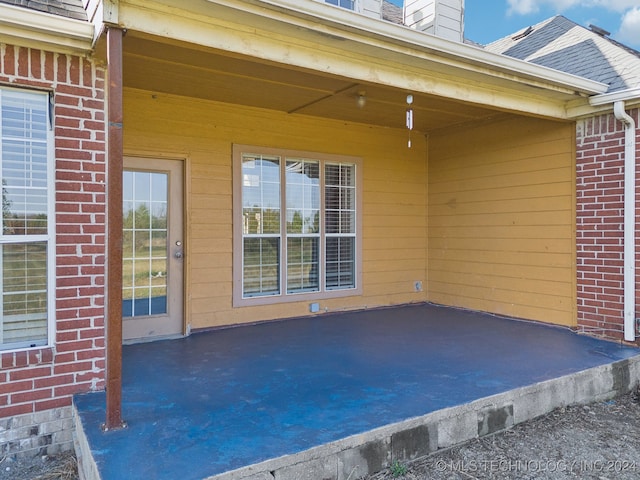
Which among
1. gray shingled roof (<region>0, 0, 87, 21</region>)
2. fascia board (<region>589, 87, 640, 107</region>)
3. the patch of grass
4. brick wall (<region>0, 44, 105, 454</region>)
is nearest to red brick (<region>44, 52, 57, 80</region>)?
brick wall (<region>0, 44, 105, 454</region>)

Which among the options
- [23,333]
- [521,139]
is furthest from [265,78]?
[521,139]

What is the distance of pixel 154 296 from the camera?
4.70m

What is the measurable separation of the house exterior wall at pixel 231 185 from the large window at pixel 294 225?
0.12 m

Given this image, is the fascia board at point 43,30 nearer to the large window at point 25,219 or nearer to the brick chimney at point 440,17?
the large window at point 25,219

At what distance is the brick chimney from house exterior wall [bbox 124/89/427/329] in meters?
1.54

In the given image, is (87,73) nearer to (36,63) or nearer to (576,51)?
(36,63)

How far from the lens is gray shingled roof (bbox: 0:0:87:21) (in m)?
2.81

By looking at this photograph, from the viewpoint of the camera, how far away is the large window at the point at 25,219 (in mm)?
2904

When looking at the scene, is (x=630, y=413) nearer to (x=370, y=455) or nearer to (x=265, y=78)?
(x=370, y=455)

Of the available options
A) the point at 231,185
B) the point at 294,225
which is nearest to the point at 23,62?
the point at 231,185

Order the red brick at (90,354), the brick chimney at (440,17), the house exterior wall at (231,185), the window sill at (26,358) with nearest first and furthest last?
the window sill at (26,358)
the red brick at (90,354)
the house exterior wall at (231,185)
the brick chimney at (440,17)

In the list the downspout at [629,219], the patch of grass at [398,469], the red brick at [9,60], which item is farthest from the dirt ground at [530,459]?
the red brick at [9,60]

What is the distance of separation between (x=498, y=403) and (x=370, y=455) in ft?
3.65

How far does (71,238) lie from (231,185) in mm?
2297
